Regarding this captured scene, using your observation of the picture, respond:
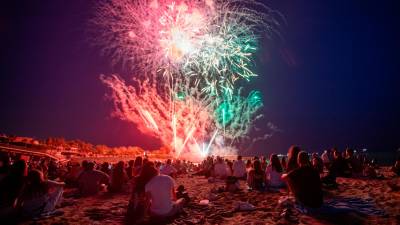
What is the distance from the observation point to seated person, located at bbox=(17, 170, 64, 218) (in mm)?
6012

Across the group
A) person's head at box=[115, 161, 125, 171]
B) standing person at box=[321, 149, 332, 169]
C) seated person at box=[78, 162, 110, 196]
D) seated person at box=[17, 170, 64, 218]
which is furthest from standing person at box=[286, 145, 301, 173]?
standing person at box=[321, 149, 332, 169]

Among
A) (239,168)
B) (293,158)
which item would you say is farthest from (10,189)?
(239,168)

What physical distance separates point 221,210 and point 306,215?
1.99m

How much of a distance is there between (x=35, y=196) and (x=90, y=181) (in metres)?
3.49

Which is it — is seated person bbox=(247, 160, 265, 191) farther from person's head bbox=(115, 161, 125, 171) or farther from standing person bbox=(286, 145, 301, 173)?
person's head bbox=(115, 161, 125, 171)

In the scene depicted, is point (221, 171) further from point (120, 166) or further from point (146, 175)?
point (146, 175)

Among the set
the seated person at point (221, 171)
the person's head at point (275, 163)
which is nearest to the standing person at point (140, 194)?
the person's head at point (275, 163)

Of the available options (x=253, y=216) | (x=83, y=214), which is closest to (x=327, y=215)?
(x=253, y=216)

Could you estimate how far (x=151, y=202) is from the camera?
620 cm

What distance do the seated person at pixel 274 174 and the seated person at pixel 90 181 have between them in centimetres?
523

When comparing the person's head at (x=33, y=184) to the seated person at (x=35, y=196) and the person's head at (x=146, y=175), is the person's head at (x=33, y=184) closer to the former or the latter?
the seated person at (x=35, y=196)

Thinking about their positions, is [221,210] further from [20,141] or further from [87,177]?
[20,141]

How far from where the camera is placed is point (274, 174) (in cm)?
939

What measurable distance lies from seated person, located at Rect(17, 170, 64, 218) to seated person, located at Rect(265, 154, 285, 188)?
231 inches
